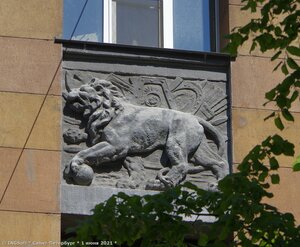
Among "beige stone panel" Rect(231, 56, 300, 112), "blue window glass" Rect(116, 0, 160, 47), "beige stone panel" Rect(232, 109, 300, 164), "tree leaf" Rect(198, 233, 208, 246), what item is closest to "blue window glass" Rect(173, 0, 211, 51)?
"blue window glass" Rect(116, 0, 160, 47)

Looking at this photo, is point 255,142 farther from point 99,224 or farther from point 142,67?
point 99,224

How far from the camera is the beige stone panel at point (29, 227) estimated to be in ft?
48.2

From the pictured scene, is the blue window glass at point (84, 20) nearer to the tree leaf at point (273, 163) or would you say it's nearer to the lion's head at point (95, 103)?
the lion's head at point (95, 103)

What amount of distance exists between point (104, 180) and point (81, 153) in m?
0.41

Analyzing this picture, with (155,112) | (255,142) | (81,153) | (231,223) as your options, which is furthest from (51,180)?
(231,223)

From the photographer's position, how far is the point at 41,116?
50.2 feet

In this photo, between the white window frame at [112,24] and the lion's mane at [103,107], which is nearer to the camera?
the lion's mane at [103,107]

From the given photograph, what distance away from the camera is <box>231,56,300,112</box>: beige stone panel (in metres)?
16.0

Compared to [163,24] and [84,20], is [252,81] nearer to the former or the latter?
[163,24]

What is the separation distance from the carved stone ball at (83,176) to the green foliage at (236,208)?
3.16 meters

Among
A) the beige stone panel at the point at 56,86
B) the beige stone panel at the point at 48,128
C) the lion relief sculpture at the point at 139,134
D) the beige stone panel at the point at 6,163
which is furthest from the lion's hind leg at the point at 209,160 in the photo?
the beige stone panel at the point at 6,163

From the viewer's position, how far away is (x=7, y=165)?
1495 cm

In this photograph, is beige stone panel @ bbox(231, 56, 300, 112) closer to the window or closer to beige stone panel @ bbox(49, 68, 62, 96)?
the window

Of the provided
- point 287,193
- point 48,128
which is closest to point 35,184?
point 48,128
